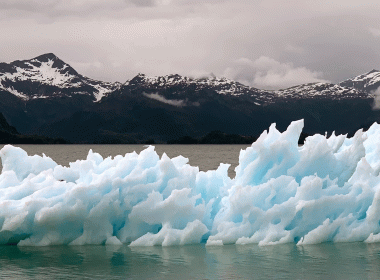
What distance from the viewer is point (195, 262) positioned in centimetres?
1466

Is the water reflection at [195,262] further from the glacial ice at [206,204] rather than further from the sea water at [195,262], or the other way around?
the glacial ice at [206,204]

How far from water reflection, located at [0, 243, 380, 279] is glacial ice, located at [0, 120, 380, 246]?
545mm

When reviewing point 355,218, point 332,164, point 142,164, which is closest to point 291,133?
point 332,164

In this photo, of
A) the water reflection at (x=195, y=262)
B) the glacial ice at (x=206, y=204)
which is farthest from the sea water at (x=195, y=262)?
the glacial ice at (x=206, y=204)

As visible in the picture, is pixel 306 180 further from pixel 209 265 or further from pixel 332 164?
pixel 209 265

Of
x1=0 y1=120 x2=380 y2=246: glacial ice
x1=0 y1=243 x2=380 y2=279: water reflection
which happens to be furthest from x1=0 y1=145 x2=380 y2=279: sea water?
x1=0 y1=120 x2=380 y2=246: glacial ice

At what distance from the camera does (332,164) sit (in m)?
18.5

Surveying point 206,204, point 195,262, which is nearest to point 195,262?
point 195,262

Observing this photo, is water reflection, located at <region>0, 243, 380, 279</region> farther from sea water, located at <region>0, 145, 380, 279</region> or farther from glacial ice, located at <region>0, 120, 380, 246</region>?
glacial ice, located at <region>0, 120, 380, 246</region>

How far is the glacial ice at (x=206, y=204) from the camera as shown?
1692 cm

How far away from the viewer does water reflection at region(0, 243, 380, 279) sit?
1341 centimetres

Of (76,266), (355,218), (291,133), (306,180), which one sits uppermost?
(291,133)

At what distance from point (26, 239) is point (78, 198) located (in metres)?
2.36

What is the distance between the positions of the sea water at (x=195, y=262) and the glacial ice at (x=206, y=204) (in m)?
0.51
